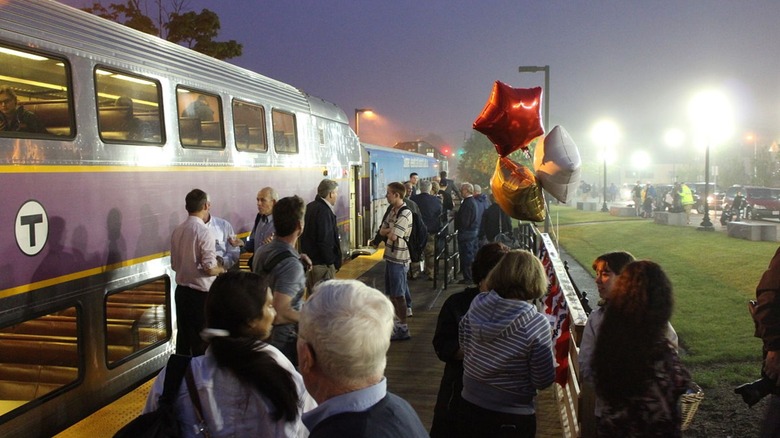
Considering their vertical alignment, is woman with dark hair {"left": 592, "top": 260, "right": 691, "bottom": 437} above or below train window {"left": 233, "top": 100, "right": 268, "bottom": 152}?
below

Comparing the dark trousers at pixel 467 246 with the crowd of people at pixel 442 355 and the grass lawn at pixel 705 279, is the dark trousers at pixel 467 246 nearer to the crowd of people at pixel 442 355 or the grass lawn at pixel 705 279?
the grass lawn at pixel 705 279

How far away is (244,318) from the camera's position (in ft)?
8.21

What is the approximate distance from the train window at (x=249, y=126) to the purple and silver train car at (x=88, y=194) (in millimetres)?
413

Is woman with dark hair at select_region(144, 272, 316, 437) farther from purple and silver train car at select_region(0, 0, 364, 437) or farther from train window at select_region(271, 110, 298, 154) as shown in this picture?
train window at select_region(271, 110, 298, 154)

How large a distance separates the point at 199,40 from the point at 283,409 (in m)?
24.4

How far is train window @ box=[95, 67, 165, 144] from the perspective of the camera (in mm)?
5410

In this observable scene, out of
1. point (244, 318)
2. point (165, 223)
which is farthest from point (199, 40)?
point (244, 318)

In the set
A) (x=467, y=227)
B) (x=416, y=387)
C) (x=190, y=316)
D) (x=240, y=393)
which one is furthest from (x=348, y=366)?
(x=467, y=227)

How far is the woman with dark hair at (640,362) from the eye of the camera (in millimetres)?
2980

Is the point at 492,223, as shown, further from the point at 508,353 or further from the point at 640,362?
the point at 640,362

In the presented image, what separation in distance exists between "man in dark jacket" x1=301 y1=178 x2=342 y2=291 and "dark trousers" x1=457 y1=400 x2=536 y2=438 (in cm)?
357

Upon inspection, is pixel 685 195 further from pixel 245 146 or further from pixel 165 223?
pixel 165 223

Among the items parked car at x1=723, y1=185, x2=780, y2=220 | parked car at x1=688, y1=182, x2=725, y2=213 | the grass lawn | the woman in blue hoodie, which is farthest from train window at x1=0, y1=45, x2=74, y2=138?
parked car at x1=688, y1=182, x2=725, y2=213

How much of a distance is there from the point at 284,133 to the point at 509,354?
703 cm
